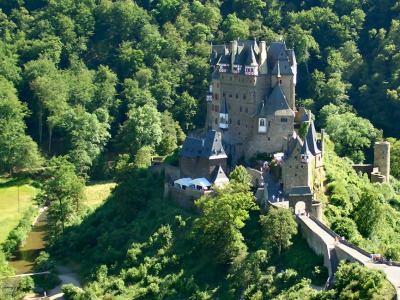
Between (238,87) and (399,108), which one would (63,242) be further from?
(399,108)

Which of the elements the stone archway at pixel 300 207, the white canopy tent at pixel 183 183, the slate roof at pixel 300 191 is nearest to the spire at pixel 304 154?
the slate roof at pixel 300 191

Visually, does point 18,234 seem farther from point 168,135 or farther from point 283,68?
point 283,68

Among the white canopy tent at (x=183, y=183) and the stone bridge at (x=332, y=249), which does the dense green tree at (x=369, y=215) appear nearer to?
the stone bridge at (x=332, y=249)

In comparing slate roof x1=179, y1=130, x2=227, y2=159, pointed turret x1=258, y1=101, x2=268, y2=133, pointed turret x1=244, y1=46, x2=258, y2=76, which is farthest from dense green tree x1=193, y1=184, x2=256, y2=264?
pointed turret x1=244, y1=46, x2=258, y2=76

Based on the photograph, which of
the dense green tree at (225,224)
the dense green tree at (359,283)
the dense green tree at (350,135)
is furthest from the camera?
the dense green tree at (350,135)

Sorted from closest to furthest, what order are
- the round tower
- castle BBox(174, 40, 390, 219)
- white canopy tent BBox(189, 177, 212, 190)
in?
white canopy tent BBox(189, 177, 212, 190)
castle BBox(174, 40, 390, 219)
the round tower

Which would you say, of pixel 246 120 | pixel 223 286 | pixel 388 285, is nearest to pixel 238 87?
pixel 246 120

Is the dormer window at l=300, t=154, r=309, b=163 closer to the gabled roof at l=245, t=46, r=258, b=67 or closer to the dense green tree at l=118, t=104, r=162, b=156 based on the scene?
the gabled roof at l=245, t=46, r=258, b=67
